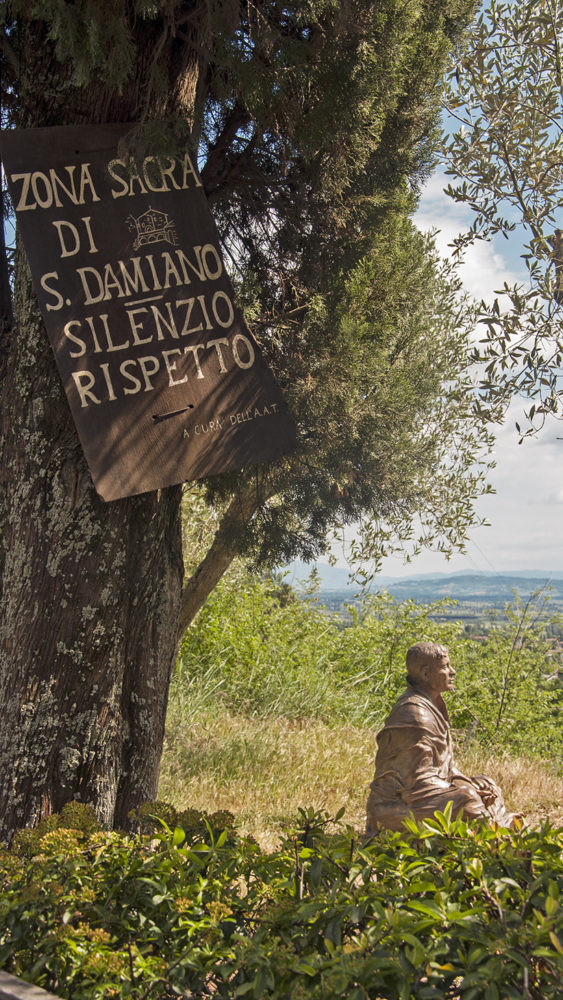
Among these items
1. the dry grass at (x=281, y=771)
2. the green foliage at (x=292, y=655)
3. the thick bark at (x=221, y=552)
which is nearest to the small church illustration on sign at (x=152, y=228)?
the thick bark at (x=221, y=552)

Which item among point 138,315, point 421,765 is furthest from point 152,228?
point 421,765

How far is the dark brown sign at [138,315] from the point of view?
359cm

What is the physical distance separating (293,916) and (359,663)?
8981mm

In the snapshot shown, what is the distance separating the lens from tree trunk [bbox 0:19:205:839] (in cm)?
343

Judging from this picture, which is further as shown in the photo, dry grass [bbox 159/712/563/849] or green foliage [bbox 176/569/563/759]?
green foliage [bbox 176/569/563/759]

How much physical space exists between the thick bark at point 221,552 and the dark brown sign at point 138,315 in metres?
1.43

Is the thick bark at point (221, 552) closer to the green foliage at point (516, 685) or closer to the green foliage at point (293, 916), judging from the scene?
the green foliage at point (293, 916)

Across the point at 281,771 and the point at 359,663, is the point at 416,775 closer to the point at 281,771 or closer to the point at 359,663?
the point at 281,771

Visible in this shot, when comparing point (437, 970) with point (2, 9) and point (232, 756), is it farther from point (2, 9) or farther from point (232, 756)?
point (232, 756)

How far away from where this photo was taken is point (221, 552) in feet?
21.2

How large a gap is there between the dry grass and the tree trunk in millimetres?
2193

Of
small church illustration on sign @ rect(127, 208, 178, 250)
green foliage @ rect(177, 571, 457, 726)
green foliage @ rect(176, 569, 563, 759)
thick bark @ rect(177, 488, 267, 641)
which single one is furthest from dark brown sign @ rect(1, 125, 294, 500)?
green foliage @ rect(176, 569, 563, 759)

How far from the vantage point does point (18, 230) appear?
12.2ft

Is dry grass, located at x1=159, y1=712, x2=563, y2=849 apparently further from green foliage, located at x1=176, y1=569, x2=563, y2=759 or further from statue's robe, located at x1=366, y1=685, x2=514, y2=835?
statue's robe, located at x1=366, y1=685, x2=514, y2=835
